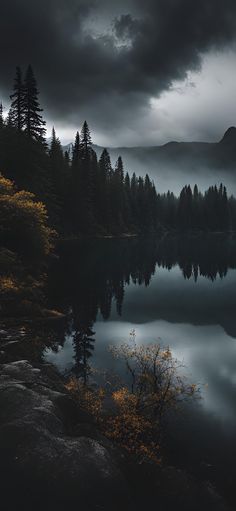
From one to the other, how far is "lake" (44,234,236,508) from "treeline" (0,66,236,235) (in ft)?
40.6

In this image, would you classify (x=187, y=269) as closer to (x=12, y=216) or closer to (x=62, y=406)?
(x=12, y=216)

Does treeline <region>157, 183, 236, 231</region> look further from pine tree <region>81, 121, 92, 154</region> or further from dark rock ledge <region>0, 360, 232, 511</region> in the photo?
dark rock ledge <region>0, 360, 232, 511</region>

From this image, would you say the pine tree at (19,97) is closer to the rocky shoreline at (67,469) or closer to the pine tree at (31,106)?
the pine tree at (31,106)

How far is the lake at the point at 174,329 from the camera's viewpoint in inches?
424

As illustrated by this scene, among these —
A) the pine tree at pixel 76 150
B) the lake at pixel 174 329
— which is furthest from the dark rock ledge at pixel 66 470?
the pine tree at pixel 76 150

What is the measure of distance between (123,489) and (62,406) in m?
2.78

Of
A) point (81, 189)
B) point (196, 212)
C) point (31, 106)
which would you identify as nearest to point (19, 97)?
point (31, 106)

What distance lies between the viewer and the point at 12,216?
2369 cm

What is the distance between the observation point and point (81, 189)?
7238 centimetres

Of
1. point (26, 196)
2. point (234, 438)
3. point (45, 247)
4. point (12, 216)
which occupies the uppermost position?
point (26, 196)

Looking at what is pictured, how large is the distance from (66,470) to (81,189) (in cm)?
6838

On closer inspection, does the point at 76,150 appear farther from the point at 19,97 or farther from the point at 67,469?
the point at 67,469

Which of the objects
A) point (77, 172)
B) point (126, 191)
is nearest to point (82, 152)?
point (77, 172)

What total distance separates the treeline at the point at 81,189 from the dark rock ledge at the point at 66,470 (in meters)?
34.8
